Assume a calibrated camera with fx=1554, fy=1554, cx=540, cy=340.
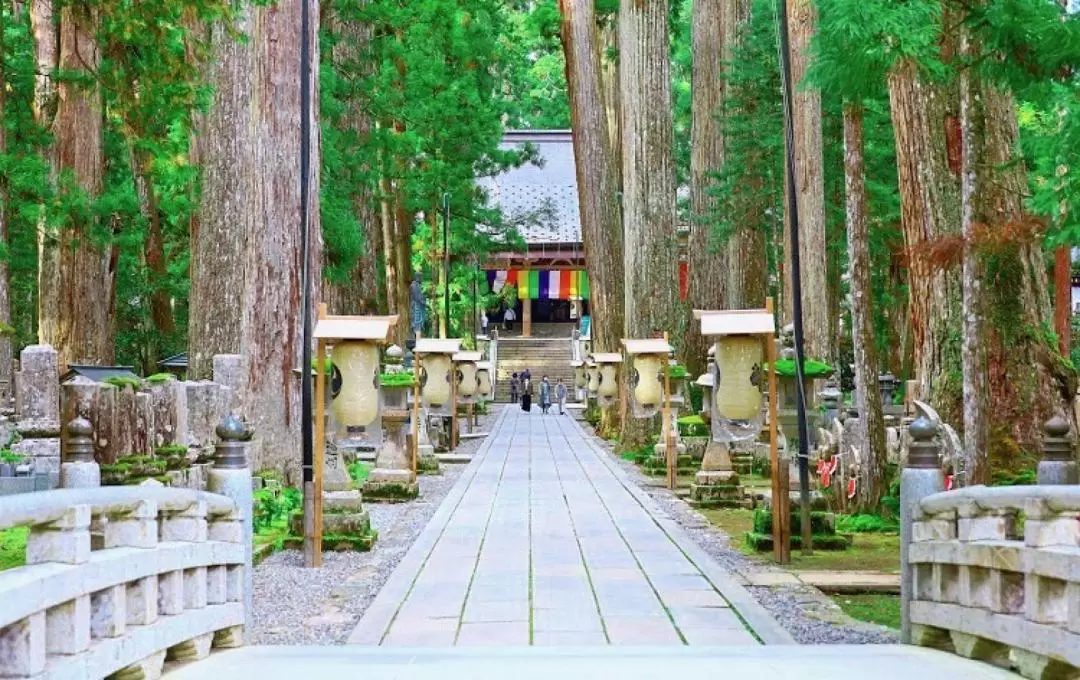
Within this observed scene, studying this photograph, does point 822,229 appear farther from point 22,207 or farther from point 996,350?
point 22,207

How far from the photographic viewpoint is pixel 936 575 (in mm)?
7176

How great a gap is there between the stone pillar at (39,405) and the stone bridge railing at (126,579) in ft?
13.2

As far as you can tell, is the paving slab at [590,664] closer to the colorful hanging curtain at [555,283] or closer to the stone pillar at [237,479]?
the stone pillar at [237,479]

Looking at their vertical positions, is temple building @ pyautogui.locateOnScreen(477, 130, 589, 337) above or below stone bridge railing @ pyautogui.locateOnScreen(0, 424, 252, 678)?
above

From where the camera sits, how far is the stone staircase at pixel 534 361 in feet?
185

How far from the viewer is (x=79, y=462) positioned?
22.2 feet

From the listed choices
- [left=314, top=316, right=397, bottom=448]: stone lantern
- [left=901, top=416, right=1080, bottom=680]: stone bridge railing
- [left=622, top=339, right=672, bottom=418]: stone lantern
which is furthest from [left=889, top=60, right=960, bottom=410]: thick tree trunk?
[left=622, top=339, right=672, bottom=418]: stone lantern

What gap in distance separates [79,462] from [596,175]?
2352 centimetres

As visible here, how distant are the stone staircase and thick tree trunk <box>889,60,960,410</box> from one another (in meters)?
42.4

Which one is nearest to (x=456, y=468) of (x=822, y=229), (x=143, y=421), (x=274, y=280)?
(x=822, y=229)

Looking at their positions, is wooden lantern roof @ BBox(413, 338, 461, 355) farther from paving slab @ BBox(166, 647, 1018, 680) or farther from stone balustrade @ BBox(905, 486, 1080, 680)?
stone balustrade @ BBox(905, 486, 1080, 680)

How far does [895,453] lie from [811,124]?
8.32 m

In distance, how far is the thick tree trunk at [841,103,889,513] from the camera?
13.8 metres

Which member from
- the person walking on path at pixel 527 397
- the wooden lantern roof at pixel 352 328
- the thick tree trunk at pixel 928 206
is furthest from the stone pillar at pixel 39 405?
the person walking on path at pixel 527 397
